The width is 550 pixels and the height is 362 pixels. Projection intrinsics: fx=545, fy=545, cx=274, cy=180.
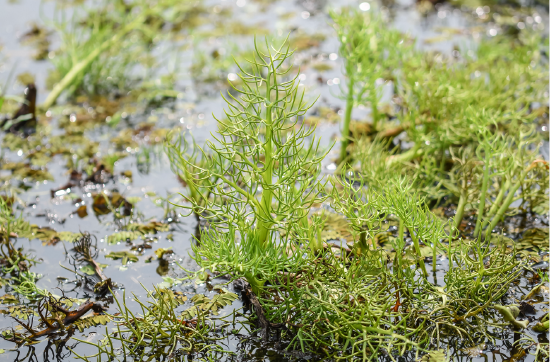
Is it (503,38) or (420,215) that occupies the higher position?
(503,38)

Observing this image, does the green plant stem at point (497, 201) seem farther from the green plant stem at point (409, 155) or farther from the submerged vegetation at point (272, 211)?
the green plant stem at point (409, 155)

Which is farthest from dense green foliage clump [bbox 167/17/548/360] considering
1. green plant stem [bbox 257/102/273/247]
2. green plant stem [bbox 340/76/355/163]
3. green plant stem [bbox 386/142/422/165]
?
green plant stem [bbox 340/76/355/163]

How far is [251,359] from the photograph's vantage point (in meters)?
1.58

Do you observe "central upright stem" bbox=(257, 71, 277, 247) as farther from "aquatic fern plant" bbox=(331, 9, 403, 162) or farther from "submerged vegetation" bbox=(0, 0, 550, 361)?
"aquatic fern plant" bbox=(331, 9, 403, 162)

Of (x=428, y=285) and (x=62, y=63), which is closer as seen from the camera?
(x=428, y=285)

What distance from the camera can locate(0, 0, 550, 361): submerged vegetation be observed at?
153cm

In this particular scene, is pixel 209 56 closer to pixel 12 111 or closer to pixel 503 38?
pixel 12 111

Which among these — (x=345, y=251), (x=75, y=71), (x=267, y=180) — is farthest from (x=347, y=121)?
(x=75, y=71)

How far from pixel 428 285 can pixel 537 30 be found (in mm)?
2582

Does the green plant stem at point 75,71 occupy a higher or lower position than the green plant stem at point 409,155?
higher

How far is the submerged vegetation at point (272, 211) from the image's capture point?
5.01 ft

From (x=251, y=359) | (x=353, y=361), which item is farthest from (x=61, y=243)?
(x=353, y=361)

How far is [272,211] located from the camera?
→ 1493 millimetres

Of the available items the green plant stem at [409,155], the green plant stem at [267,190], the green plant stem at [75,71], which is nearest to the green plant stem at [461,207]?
the green plant stem at [409,155]
